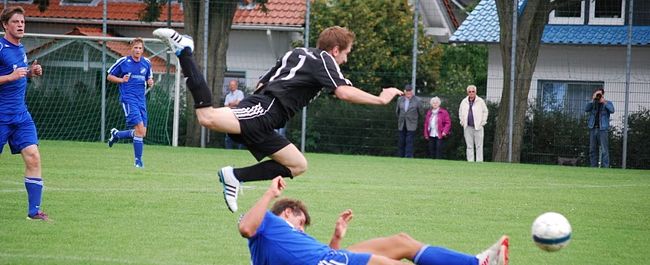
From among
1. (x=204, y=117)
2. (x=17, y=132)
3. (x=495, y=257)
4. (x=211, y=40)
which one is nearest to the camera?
(x=495, y=257)

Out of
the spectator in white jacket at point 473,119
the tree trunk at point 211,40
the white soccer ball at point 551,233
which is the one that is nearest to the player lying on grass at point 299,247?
the white soccer ball at point 551,233

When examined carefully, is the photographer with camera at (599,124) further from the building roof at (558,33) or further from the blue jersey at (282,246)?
the blue jersey at (282,246)

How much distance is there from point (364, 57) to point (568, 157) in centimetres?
1246

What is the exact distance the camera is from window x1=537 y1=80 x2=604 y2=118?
2781cm

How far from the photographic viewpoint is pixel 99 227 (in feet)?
37.2

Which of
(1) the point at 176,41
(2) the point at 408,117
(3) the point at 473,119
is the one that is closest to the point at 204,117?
(1) the point at 176,41

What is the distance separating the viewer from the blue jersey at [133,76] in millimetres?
20125

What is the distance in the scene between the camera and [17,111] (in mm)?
11914

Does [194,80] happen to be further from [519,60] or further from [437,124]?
[519,60]

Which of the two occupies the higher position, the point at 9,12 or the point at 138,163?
the point at 9,12

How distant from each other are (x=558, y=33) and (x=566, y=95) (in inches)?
269

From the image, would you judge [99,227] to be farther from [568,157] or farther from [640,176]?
[568,157]

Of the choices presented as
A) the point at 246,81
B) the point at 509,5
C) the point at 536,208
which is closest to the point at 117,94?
the point at 246,81

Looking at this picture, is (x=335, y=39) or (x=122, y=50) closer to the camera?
(x=335, y=39)
